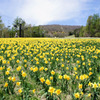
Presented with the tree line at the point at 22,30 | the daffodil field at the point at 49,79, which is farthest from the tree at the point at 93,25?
the daffodil field at the point at 49,79

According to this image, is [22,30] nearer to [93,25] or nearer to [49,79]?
[93,25]

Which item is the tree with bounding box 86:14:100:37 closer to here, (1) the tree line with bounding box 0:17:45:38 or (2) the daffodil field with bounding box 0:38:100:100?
(1) the tree line with bounding box 0:17:45:38

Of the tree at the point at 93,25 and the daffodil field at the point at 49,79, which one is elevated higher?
the tree at the point at 93,25

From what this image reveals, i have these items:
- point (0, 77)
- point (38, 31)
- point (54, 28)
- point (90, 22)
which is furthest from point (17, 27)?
point (54, 28)

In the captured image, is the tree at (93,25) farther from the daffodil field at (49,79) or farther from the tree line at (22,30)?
the daffodil field at (49,79)

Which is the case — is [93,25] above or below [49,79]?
above

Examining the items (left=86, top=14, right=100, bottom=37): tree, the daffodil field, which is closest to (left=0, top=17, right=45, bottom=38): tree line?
(left=86, top=14, right=100, bottom=37): tree

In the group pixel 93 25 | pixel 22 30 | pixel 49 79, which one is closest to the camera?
pixel 49 79

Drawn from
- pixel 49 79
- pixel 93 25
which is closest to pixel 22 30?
pixel 93 25

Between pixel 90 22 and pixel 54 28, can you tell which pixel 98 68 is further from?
pixel 54 28

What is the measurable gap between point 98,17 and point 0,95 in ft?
159

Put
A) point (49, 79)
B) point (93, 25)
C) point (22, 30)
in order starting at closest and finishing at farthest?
point (49, 79) < point (93, 25) < point (22, 30)

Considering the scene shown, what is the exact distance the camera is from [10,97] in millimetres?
2221

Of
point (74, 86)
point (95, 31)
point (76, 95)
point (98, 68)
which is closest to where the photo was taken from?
point (76, 95)
